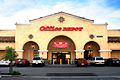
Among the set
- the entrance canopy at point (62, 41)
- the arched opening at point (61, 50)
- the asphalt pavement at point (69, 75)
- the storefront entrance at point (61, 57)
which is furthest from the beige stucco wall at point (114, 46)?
the asphalt pavement at point (69, 75)

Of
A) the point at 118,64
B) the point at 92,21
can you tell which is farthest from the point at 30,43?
the point at 118,64

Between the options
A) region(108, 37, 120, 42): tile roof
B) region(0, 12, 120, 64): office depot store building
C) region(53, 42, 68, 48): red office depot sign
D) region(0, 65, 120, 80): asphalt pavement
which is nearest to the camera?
region(0, 65, 120, 80): asphalt pavement

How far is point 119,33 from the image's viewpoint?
3600 centimetres

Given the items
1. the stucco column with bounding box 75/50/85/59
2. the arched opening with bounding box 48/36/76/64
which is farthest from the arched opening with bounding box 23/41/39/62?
the stucco column with bounding box 75/50/85/59

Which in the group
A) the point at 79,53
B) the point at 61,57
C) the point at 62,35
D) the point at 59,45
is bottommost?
the point at 61,57

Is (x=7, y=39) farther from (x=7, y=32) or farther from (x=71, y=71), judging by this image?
(x=71, y=71)

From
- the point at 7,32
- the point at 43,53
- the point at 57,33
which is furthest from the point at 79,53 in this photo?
the point at 7,32

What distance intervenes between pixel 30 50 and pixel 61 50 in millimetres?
7386

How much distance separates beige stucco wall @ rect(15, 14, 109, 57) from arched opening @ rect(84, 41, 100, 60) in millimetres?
2180

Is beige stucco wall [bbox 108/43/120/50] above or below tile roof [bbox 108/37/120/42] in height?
below

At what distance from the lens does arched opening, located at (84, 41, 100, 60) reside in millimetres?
36312

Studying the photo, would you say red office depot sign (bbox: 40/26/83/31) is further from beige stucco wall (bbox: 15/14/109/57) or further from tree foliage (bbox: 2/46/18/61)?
tree foliage (bbox: 2/46/18/61)

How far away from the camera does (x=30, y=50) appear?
36.5 metres

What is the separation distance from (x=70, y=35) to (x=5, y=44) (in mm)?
14896
